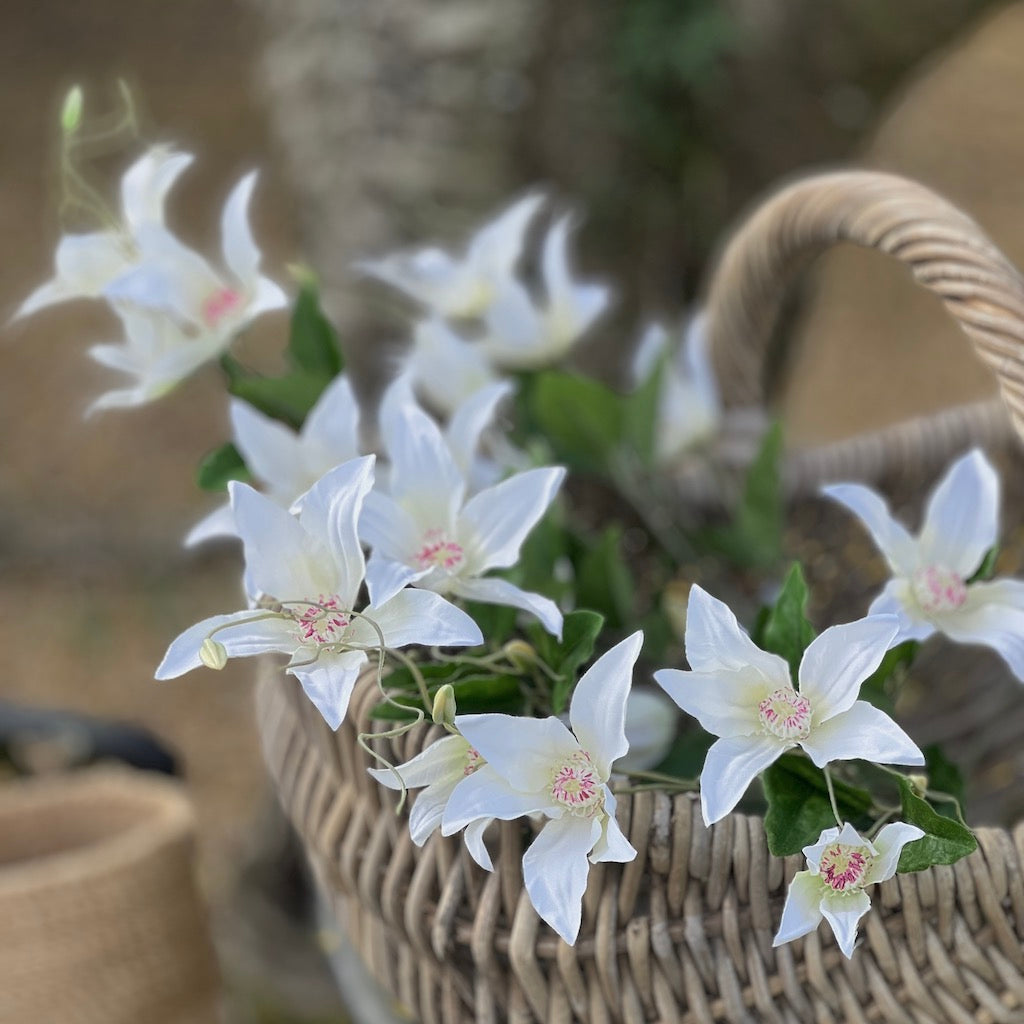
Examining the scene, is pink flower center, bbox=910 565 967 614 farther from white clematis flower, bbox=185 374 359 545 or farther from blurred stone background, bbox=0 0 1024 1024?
blurred stone background, bbox=0 0 1024 1024

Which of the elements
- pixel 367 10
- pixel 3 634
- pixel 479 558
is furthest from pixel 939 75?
pixel 3 634

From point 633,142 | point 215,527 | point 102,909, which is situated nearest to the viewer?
A: point 215,527

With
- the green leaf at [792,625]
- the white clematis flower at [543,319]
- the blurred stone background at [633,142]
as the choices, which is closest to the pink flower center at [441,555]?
the green leaf at [792,625]

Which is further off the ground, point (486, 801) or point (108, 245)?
point (108, 245)

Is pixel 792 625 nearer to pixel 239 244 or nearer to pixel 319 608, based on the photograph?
pixel 319 608

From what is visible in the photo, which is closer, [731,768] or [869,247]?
[731,768]

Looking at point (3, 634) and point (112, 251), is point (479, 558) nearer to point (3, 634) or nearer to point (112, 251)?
point (112, 251)

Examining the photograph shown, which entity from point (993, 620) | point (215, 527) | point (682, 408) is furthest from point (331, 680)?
point (682, 408)
